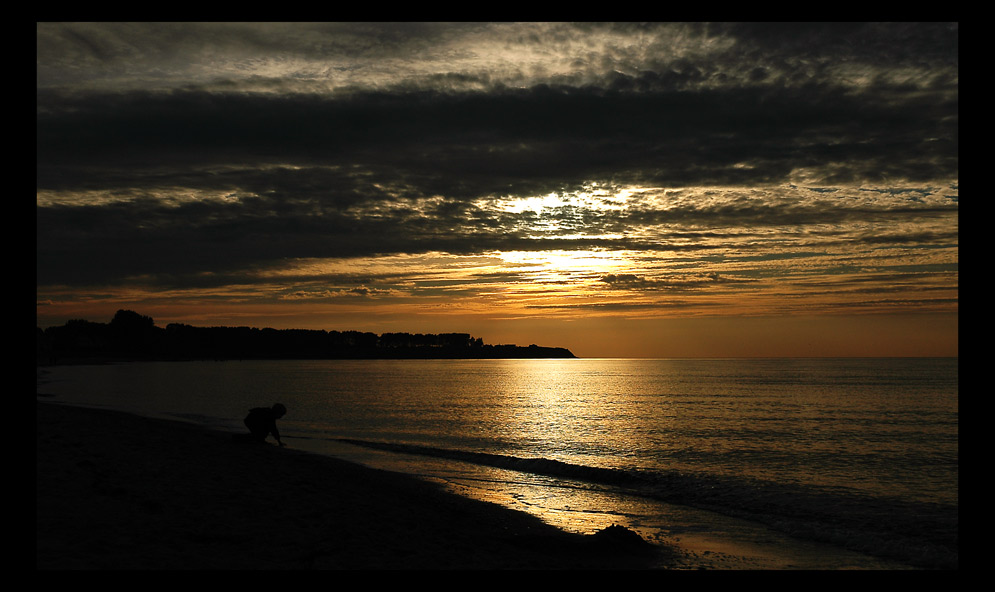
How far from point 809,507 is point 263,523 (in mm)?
16923

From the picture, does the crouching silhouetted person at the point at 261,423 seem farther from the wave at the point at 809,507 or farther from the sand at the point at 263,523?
the wave at the point at 809,507

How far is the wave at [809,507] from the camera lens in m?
15.3

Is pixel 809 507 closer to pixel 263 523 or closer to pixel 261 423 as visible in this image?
pixel 263 523

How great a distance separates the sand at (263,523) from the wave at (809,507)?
240 inches

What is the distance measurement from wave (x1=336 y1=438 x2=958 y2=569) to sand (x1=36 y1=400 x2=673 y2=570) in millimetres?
6091

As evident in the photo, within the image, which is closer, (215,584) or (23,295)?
(23,295)

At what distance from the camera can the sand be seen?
10219 millimetres

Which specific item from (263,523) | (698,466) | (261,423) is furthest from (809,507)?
(261,423)

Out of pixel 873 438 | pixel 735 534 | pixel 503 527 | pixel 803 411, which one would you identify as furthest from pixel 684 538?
pixel 803 411

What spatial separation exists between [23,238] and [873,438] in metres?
46.7

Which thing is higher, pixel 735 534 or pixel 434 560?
pixel 434 560

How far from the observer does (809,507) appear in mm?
19844

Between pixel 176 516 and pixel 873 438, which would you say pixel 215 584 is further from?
pixel 873 438
